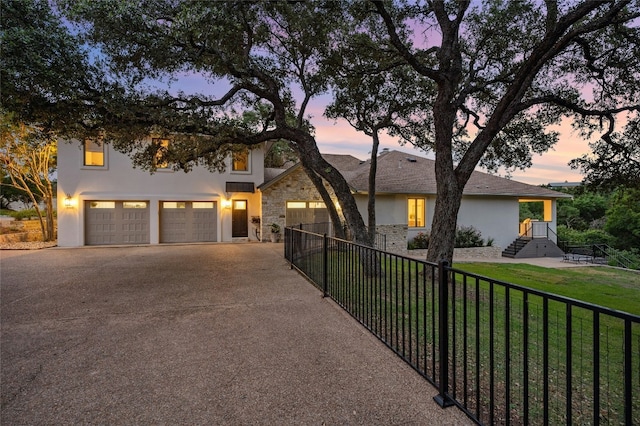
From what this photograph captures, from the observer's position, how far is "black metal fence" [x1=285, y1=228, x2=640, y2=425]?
5.87 feet

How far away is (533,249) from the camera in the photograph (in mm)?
15727

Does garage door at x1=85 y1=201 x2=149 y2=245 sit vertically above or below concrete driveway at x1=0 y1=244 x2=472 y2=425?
above

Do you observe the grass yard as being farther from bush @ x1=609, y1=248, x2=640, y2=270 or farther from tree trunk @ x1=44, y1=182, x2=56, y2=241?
tree trunk @ x1=44, y1=182, x2=56, y2=241

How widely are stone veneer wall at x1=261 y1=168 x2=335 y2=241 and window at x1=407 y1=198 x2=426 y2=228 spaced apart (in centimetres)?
383

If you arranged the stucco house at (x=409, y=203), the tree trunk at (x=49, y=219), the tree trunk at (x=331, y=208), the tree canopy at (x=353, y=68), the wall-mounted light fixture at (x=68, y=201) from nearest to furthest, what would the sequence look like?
1. the tree canopy at (x=353, y=68)
2. the tree trunk at (x=331, y=208)
3. the wall-mounted light fixture at (x=68, y=201)
4. the tree trunk at (x=49, y=219)
5. the stucco house at (x=409, y=203)

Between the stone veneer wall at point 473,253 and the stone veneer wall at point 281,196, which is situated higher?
the stone veneer wall at point 281,196

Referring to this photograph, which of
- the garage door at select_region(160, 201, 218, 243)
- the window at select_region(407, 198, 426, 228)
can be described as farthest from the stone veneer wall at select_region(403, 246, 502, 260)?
the garage door at select_region(160, 201, 218, 243)

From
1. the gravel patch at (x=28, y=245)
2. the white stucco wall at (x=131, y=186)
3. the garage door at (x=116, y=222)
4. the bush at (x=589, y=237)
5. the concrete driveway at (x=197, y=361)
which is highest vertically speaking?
the white stucco wall at (x=131, y=186)

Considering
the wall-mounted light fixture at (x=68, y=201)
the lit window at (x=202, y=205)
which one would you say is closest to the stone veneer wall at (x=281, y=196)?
the lit window at (x=202, y=205)

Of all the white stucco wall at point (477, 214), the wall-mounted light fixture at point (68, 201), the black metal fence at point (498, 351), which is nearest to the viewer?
the black metal fence at point (498, 351)

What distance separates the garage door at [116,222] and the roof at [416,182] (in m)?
5.44

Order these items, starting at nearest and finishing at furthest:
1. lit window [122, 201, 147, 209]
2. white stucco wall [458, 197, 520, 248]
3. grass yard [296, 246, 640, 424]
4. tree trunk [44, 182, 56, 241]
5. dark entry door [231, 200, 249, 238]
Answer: grass yard [296, 246, 640, 424] < lit window [122, 201, 147, 209] < tree trunk [44, 182, 56, 241] < dark entry door [231, 200, 249, 238] < white stucco wall [458, 197, 520, 248]

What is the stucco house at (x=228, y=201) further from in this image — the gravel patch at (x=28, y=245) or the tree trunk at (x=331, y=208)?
the tree trunk at (x=331, y=208)

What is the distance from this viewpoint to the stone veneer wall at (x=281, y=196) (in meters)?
14.9
